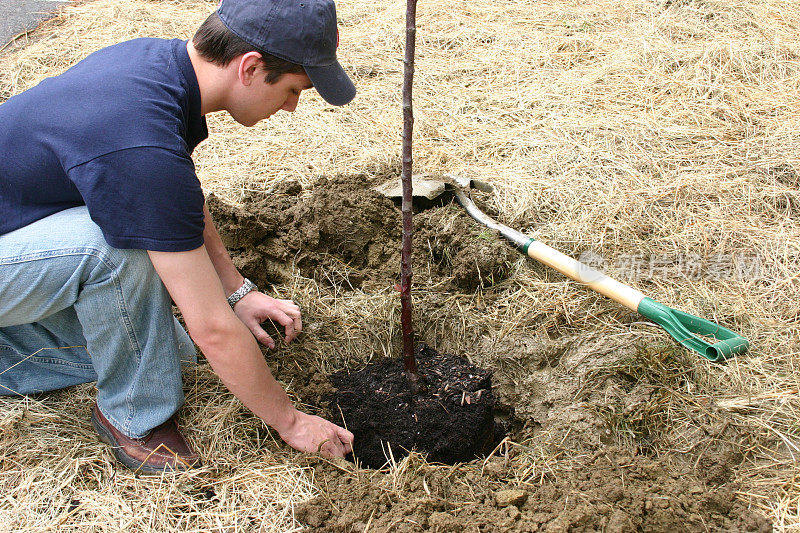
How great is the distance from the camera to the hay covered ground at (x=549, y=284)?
71.4 inches

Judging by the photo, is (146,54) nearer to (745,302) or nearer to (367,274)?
(367,274)

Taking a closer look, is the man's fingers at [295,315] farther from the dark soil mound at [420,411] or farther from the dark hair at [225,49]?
the dark hair at [225,49]

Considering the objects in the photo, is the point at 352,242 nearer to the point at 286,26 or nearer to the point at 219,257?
the point at 219,257

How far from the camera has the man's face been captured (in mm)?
1715

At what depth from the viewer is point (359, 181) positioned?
304 centimetres

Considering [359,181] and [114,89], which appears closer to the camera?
[114,89]

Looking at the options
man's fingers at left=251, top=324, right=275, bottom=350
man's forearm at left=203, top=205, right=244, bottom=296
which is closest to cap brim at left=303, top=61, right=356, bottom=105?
man's forearm at left=203, top=205, right=244, bottom=296

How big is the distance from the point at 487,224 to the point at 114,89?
167cm

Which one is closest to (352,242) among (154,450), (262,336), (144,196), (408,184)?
(262,336)

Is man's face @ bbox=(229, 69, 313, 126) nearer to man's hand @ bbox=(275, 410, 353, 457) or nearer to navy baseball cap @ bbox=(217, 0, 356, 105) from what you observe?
navy baseball cap @ bbox=(217, 0, 356, 105)

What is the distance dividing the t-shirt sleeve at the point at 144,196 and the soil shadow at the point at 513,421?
2.72 ft

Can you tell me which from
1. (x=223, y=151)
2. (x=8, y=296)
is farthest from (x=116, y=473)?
(x=223, y=151)

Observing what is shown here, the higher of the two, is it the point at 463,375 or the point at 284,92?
the point at 284,92

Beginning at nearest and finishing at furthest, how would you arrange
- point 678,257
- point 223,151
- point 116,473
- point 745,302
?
point 116,473
point 745,302
point 678,257
point 223,151
